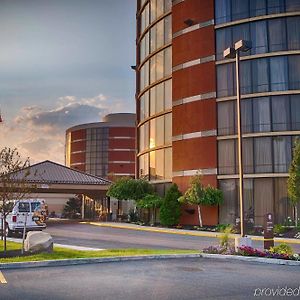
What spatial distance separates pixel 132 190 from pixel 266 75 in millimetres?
15455

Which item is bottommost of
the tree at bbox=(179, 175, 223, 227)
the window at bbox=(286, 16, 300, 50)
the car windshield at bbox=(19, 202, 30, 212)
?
the car windshield at bbox=(19, 202, 30, 212)

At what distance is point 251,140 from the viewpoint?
36.5 meters

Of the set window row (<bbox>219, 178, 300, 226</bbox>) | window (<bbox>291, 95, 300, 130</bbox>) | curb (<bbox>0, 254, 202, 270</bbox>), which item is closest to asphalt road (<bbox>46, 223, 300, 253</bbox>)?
curb (<bbox>0, 254, 202, 270</bbox>)

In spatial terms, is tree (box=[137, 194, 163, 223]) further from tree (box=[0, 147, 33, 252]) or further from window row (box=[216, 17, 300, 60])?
tree (box=[0, 147, 33, 252])

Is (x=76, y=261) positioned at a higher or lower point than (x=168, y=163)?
lower

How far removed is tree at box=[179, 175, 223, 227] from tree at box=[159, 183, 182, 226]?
1683 mm

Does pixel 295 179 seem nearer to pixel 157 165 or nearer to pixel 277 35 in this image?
pixel 277 35

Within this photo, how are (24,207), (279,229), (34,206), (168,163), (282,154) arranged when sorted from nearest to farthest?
1. (24,207)
2. (34,206)
3. (279,229)
4. (282,154)
5. (168,163)

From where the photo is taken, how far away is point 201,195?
1405 inches

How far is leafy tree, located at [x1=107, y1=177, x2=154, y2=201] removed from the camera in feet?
139

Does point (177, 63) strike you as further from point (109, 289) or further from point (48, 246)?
point (109, 289)

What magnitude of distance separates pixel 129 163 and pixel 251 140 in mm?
77569

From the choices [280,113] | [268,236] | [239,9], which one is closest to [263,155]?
[280,113]

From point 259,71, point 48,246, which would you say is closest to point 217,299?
point 48,246
